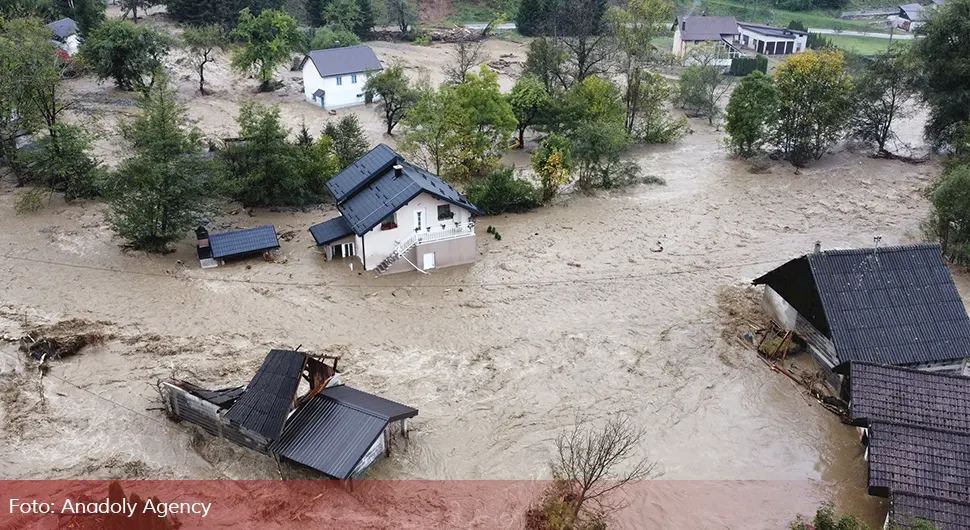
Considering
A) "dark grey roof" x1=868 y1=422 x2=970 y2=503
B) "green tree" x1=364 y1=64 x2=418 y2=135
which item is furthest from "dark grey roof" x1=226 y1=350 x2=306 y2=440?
"green tree" x1=364 y1=64 x2=418 y2=135

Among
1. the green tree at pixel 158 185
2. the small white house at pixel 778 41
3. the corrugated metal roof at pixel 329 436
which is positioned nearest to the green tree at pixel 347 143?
the green tree at pixel 158 185

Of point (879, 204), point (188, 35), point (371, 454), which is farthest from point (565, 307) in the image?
point (188, 35)

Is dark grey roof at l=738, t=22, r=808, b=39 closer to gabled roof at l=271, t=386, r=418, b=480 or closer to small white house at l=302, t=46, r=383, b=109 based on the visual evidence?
small white house at l=302, t=46, r=383, b=109

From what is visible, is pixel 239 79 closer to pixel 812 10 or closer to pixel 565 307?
pixel 565 307

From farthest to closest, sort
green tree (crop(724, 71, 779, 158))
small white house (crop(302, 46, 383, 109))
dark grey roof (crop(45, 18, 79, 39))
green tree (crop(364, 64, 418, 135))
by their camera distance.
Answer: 1. dark grey roof (crop(45, 18, 79, 39))
2. small white house (crop(302, 46, 383, 109))
3. green tree (crop(364, 64, 418, 135))
4. green tree (crop(724, 71, 779, 158))

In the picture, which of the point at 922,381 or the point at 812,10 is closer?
the point at 922,381

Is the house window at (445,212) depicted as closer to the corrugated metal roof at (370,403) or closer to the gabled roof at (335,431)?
the corrugated metal roof at (370,403)

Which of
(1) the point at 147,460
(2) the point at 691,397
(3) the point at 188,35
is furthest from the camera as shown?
(3) the point at 188,35
